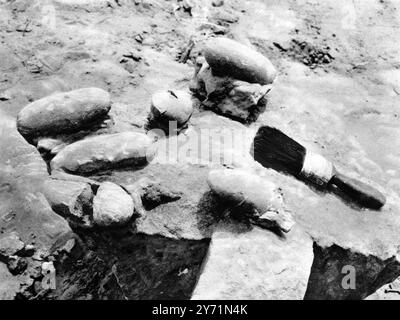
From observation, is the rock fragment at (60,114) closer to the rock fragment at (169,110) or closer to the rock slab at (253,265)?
the rock fragment at (169,110)

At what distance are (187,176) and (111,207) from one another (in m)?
0.70

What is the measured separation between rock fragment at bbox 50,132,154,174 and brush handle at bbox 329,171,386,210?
150cm

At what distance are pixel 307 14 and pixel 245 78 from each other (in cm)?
212

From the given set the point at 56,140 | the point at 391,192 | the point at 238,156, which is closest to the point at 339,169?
the point at 391,192

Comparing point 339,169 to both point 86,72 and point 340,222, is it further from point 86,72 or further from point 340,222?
point 86,72

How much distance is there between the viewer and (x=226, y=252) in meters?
2.88

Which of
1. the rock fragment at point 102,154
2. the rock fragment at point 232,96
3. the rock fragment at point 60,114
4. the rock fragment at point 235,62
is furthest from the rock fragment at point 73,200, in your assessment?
the rock fragment at point 235,62

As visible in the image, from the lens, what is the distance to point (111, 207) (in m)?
2.85

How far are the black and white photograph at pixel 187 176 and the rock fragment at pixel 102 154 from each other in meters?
0.01

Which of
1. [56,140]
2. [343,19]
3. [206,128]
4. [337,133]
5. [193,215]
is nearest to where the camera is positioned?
[193,215]

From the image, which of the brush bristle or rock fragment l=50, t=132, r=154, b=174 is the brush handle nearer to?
the brush bristle

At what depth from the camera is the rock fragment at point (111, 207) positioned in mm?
2840

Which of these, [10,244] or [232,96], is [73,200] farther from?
[232,96]

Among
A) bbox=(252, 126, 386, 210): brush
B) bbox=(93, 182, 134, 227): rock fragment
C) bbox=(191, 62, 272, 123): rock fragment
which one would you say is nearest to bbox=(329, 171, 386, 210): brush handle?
bbox=(252, 126, 386, 210): brush
